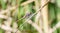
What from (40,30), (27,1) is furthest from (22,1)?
(40,30)

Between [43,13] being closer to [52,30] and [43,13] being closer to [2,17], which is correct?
[52,30]

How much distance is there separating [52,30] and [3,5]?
22 cm

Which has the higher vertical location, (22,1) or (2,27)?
(22,1)

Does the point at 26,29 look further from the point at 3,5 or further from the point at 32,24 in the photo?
the point at 3,5

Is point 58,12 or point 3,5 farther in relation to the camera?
point 3,5

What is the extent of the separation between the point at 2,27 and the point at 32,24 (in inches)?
5.1

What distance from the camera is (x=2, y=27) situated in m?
0.64

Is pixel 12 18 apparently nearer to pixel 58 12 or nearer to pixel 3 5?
pixel 3 5

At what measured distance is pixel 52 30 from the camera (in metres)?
0.55

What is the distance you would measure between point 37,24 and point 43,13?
0.05 metres

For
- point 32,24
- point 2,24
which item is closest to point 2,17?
point 2,24

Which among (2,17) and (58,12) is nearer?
(58,12)

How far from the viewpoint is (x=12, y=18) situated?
63cm

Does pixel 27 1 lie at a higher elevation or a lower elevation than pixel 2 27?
higher
